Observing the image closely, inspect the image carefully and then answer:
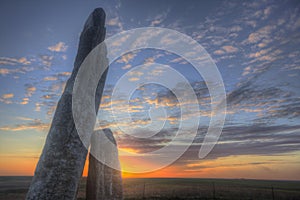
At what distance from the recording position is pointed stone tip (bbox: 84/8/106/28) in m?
11.1

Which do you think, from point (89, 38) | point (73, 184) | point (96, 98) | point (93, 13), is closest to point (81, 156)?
point (73, 184)

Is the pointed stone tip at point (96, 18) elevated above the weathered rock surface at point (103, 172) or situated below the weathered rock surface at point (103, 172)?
above

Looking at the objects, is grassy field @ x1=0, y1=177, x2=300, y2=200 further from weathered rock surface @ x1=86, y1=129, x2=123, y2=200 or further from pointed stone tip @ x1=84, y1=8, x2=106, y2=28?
pointed stone tip @ x1=84, y1=8, x2=106, y2=28

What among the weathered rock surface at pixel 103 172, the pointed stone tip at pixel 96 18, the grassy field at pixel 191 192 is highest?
the pointed stone tip at pixel 96 18

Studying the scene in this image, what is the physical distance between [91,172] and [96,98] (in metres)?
4.03

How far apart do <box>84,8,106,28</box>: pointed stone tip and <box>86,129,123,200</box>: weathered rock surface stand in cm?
556

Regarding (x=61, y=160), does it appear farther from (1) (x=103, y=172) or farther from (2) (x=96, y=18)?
(2) (x=96, y=18)

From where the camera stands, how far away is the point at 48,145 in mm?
8297

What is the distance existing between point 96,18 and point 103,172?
780 cm

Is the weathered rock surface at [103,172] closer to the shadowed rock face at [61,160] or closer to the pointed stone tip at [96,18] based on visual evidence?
the shadowed rock face at [61,160]

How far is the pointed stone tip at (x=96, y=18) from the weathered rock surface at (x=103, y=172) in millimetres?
5556

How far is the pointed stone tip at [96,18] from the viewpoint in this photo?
11.1 m

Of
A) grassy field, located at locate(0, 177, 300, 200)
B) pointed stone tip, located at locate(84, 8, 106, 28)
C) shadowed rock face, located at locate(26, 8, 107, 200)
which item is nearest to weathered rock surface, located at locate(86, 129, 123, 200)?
shadowed rock face, located at locate(26, 8, 107, 200)

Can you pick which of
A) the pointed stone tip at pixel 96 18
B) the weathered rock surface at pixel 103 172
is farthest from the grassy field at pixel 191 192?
the pointed stone tip at pixel 96 18
